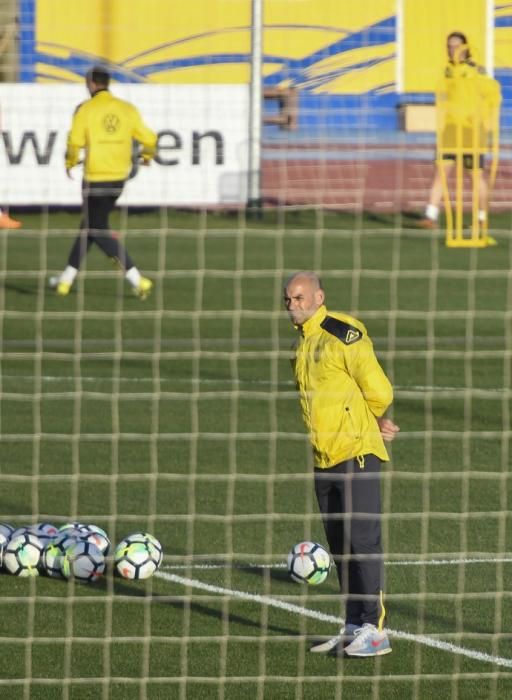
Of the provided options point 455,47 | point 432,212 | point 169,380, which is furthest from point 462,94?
point 169,380

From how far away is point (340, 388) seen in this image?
713 centimetres

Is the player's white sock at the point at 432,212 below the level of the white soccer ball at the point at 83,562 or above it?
above

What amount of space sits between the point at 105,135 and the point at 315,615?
10.7 m

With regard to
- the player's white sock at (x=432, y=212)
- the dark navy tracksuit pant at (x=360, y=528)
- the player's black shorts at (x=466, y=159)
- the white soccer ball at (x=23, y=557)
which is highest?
the player's black shorts at (x=466, y=159)

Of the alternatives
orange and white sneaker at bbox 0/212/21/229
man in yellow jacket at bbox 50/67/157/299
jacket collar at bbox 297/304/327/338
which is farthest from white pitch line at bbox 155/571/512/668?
orange and white sneaker at bbox 0/212/21/229

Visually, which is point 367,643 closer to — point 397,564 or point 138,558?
point 397,564

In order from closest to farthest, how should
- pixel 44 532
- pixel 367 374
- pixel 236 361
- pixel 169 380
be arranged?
pixel 367 374, pixel 44 532, pixel 169 380, pixel 236 361

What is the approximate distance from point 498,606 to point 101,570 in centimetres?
201

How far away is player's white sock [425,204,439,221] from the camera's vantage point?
895 inches

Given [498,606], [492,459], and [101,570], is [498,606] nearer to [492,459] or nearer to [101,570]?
[101,570]

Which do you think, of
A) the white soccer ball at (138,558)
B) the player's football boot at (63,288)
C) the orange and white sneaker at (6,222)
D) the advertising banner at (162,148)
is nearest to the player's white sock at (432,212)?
the advertising banner at (162,148)

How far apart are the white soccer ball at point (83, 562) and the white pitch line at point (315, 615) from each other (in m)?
0.35

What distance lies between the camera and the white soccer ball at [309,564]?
26.7ft

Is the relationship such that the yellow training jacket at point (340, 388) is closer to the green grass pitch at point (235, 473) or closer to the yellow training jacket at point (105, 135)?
the green grass pitch at point (235, 473)
